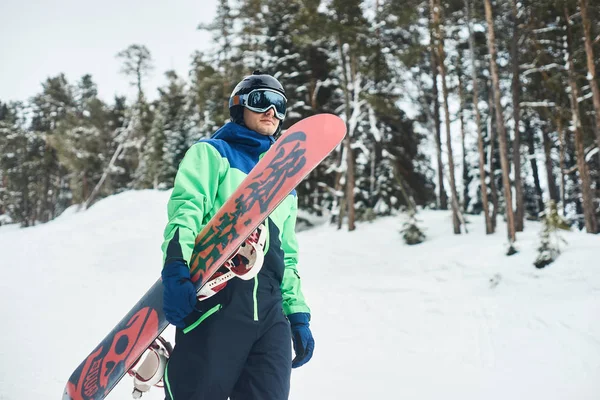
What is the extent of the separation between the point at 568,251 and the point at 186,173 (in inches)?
345

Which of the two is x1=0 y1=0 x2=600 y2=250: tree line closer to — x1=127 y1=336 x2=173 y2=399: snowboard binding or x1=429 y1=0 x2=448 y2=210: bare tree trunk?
x1=429 y1=0 x2=448 y2=210: bare tree trunk

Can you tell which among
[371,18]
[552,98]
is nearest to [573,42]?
[552,98]

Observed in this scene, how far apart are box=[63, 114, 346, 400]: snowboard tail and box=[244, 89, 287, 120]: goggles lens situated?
0.19m

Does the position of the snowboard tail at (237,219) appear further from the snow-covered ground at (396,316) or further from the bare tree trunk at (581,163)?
the bare tree trunk at (581,163)

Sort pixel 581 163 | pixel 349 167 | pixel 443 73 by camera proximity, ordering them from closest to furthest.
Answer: pixel 581 163 → pixel 443 73 → pixel 349 167

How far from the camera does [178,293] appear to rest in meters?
1.64

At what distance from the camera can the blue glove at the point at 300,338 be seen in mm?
2148

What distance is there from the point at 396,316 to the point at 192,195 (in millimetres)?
5841

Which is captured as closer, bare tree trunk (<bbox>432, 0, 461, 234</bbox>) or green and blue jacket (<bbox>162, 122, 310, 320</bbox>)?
green and blue jacket (<bbox>162, 122, 310, 320</bbox>)

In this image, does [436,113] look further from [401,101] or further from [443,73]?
[443,73]

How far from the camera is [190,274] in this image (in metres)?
1.84

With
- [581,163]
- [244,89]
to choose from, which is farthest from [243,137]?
[581,163]

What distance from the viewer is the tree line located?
1409 cm

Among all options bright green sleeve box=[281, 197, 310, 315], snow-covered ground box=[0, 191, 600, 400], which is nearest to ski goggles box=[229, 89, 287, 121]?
bright green sleeve box=[281, 197, 310, 315]
